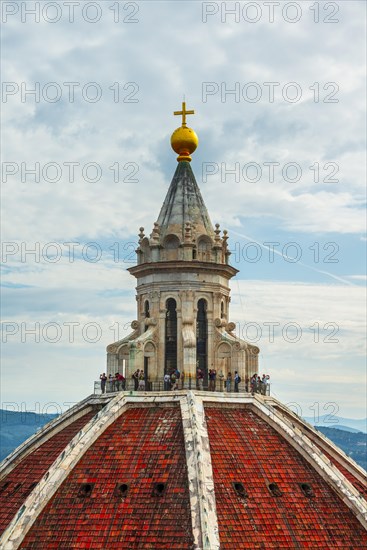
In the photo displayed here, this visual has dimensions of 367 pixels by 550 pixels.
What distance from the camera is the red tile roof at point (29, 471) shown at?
34094 mm

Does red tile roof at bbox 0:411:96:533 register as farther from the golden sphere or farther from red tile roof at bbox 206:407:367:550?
the golden sphere

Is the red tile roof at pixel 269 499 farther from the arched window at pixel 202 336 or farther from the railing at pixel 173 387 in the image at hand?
Result: the arched window at pixel 202 336

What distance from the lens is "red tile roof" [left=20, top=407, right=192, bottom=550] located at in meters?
30.6

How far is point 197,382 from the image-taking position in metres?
38.7

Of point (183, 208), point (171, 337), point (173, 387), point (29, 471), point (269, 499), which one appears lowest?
point (269, 499)

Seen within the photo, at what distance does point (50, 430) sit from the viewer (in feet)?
126

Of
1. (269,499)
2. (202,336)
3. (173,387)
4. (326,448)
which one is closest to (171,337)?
(202,336)

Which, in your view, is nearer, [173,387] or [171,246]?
[173,387]

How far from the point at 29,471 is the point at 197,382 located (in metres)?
7.86

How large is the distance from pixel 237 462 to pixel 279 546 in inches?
149

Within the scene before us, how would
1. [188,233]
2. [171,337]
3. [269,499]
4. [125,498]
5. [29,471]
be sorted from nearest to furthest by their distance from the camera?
1. [125,498]
2. [269,499]
3. [29,471]
4. [188,233]
5. [171,337]

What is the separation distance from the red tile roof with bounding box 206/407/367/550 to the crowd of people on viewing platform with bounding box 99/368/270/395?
262cm

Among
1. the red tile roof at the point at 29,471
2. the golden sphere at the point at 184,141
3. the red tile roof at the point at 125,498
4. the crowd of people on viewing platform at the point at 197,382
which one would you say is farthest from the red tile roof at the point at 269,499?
the golden sphere at the point at 184,141

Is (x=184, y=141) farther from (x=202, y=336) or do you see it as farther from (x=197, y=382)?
(x=197, y=382)
